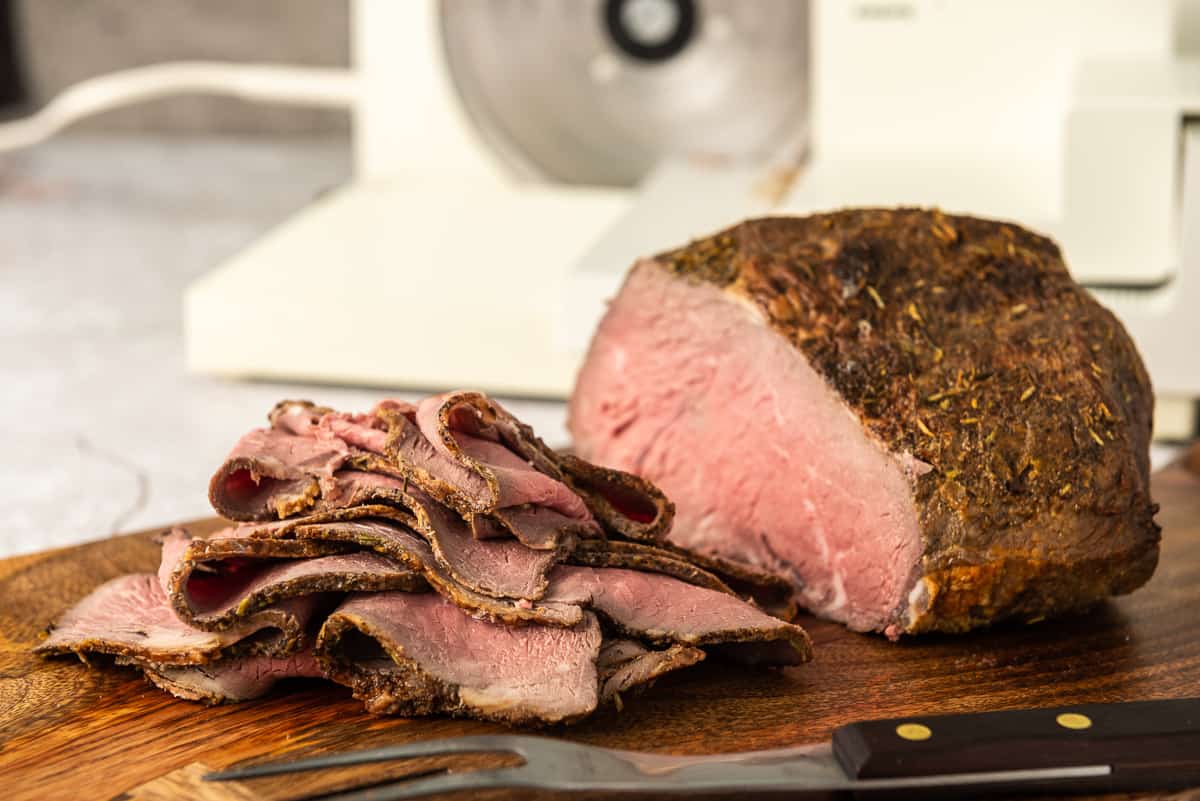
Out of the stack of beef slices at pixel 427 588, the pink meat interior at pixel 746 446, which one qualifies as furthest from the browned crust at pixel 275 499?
the pink meat interior at pixel 746 446

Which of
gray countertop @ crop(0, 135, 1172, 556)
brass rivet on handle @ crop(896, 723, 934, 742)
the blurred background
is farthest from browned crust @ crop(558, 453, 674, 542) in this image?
gray countertop @ crop(0, 135, 1172, 556)

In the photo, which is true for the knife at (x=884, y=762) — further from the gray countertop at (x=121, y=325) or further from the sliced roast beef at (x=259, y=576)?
the gray countertop at (x=121, y=325)

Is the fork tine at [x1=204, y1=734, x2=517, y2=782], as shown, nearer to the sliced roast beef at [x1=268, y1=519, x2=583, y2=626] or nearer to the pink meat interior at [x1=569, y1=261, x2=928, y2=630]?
the sliced roast beef at [x1=268, y1=519, x2=583, y2=626]

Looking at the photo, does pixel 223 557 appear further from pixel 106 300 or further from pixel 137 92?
pixel 137 92

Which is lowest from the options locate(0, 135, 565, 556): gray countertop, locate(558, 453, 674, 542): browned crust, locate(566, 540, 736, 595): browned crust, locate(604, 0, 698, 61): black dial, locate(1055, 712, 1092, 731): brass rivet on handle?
locate(0, 135, 565, 556): gray countertop

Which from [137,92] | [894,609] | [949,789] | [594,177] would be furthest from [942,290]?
[137,92]

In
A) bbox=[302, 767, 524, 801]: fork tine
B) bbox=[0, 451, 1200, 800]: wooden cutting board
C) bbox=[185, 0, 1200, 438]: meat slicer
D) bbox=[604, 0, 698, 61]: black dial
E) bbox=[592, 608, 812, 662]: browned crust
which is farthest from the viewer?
bbox=[604, 0, 698, 61]: black dial
